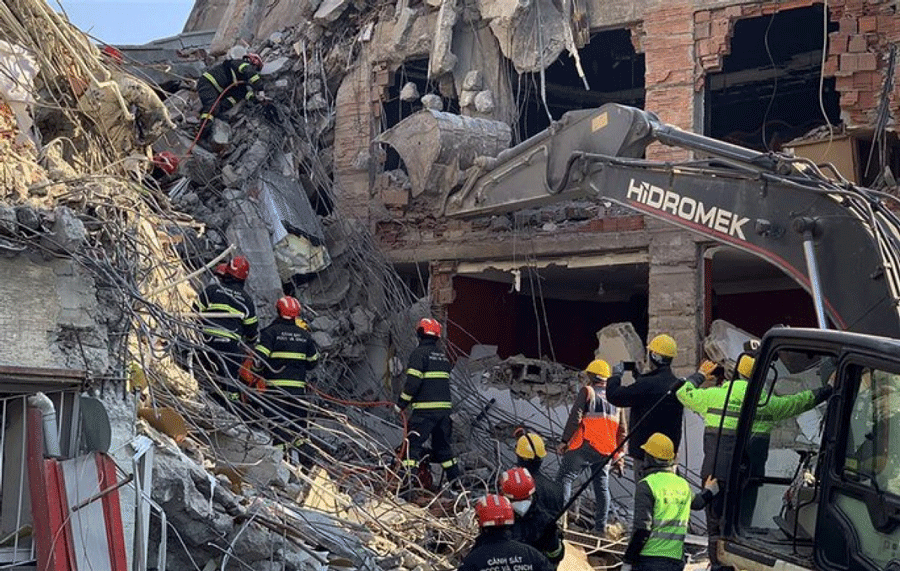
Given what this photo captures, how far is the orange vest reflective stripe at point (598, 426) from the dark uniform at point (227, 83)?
19.4ft

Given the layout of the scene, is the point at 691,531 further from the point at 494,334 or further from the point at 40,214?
the point at 40,214

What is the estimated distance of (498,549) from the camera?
5.93m

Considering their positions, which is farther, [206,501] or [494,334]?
[494,334]

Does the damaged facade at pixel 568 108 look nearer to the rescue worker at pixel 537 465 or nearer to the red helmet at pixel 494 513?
the rescue worker at pixel 537 465

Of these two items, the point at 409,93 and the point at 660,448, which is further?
the point at 409,93

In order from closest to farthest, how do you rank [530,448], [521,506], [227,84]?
1. [521,506]
2. [530,448]
3. [227,84]

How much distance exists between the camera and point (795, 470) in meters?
5.70

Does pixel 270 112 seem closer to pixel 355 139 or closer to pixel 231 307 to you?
pixel 355 139

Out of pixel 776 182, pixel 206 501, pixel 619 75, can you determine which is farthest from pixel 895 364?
pixel 619 75

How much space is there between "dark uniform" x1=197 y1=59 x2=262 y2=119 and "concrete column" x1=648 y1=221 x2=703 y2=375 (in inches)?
184

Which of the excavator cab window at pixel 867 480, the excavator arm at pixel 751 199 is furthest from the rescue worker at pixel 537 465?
the excavator cab window at pixel 867 480

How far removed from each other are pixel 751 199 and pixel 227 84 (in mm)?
7690

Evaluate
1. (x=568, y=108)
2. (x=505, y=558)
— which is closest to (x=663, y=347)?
(x=505, y=558)

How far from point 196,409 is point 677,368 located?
243 inches
